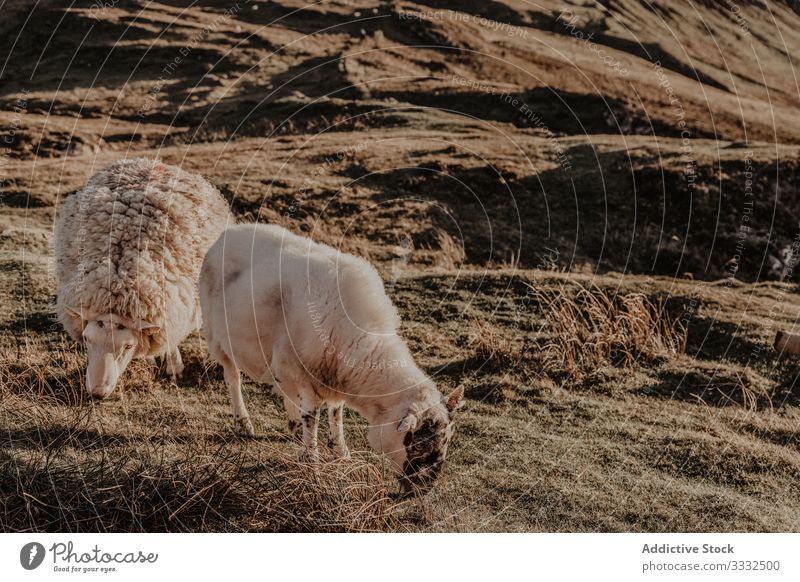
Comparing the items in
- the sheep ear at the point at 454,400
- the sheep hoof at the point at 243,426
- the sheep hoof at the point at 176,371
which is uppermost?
the sheep ear at the point at 454,400

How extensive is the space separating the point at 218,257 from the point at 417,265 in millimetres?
6621

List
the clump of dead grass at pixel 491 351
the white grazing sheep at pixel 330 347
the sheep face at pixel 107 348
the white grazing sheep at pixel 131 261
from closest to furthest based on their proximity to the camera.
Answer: the white grazing sheep at pixel 330 347 → the sheep face at pixel 107 348 → the white grazing sheep at pixel 131 261 → the clump of dead grass at pixel 491 351

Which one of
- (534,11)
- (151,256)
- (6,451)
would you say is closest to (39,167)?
(151,256)

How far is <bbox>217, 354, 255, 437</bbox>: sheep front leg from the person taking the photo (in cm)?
841

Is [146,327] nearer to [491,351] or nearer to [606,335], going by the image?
[491,351]

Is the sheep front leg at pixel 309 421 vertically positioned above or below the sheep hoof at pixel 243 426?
above

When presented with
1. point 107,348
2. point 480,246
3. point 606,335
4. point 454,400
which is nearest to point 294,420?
point 454,400

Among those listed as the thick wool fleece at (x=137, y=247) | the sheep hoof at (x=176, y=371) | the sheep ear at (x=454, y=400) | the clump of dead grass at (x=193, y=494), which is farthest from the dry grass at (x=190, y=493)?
the sheep hoof at (x=176, y=371)

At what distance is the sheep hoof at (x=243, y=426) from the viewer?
839 centimetres

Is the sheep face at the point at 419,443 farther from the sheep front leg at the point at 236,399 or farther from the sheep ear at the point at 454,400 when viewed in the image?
the sheep front leg at the point at 236,399

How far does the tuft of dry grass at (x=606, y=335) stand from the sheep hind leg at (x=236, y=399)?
4.14 metres

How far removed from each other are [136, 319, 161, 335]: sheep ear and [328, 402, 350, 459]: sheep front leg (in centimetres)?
237

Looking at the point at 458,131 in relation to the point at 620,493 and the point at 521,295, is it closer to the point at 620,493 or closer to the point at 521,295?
the point at 521,295

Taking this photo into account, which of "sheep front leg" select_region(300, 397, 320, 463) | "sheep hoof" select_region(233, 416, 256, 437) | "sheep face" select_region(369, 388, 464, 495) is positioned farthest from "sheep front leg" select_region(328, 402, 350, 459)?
"sheep hoof" select_region(233, 416, 256, 437)
